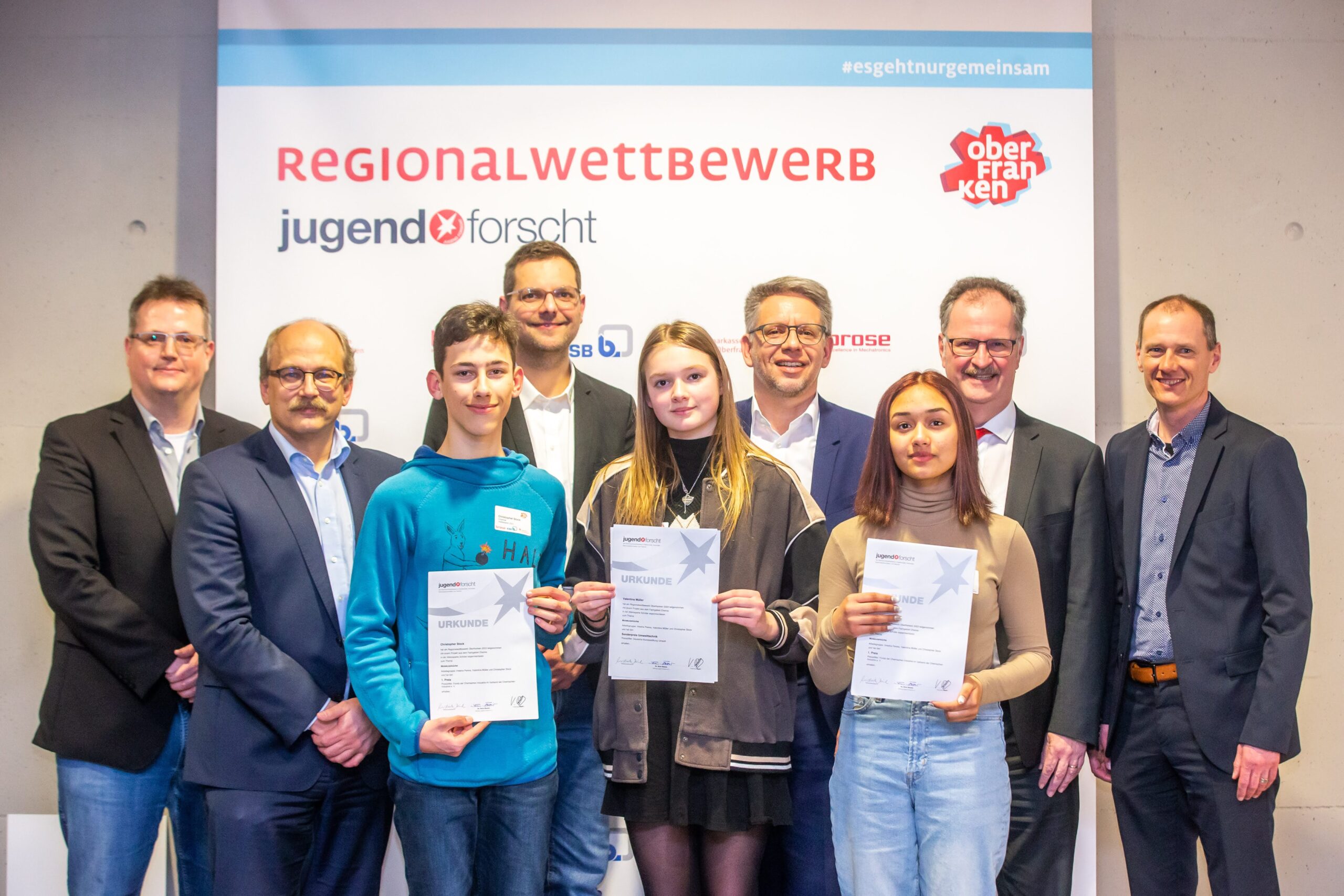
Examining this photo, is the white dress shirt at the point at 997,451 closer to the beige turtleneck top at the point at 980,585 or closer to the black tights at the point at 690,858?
the beige turtleneck top at the point at 980,585

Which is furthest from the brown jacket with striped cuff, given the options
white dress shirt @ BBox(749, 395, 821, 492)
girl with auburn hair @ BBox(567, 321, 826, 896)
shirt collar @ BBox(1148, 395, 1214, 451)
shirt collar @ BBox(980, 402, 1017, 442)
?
shirt collar @ BBox(1148, 395, 1214, 451)

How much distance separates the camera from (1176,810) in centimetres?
318

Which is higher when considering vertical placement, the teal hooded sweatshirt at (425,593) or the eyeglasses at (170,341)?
the eyeglasses at (170,341)

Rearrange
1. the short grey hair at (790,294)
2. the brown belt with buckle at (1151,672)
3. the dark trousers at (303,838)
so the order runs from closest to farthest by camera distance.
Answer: the dark trousers at (303,838) < the brown belt with buckle at (1151,672) < the short grey hair at (790,294)

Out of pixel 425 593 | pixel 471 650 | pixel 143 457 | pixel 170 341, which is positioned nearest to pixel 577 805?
pixel 471 650

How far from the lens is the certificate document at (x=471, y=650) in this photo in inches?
103

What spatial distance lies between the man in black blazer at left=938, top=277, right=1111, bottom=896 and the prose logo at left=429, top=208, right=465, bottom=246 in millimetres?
1984

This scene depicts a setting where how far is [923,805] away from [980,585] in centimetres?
59

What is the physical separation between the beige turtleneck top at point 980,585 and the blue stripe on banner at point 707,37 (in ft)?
7.15

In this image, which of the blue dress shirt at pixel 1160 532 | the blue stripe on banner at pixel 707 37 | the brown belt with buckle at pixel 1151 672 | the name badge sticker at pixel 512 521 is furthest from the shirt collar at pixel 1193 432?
the name badge sticker at pixel 512 521

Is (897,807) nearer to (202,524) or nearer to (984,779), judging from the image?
(984,779)

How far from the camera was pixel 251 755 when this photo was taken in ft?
9.31

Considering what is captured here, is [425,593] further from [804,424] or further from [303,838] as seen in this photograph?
[804,424]

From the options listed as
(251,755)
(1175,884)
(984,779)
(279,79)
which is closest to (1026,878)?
(1175,884)
